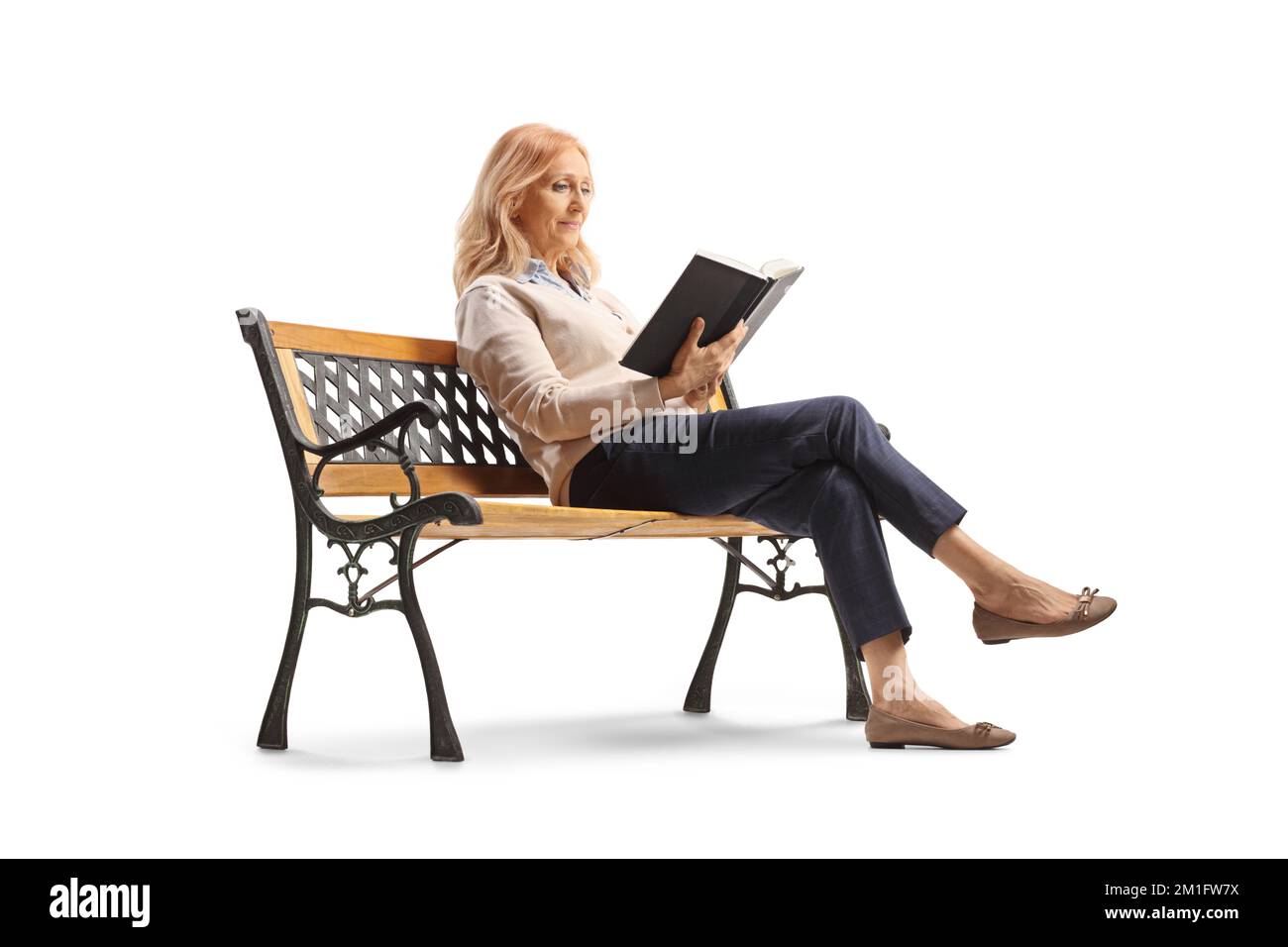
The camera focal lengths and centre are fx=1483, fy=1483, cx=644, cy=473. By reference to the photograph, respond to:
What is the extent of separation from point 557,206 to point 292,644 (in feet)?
4.77

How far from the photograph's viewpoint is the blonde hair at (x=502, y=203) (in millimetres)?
4230

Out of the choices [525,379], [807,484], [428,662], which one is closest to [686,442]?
[807,484]

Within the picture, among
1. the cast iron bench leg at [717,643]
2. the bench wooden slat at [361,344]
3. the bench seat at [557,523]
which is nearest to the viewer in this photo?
the bench seat at [557,523]

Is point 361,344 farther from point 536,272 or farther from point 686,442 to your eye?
point 686,442

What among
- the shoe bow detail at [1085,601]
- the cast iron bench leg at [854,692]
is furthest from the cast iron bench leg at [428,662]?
the shoe bow detail at [1085,601]

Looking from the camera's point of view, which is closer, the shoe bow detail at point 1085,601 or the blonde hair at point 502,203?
the shoe bow detail at point 1085,601

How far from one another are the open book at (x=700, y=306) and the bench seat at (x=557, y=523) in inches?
14.9

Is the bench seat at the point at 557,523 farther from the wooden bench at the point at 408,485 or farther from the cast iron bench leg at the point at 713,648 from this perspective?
the cast iron bench leg at the point at 713,648

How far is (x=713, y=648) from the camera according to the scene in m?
4.48

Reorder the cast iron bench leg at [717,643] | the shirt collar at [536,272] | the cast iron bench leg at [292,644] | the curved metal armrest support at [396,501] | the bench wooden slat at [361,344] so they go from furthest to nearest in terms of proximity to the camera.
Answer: the cast iron bench leg at [717,643], the shirt collar at [536,272], the bench wooden slat at [361,344], the cast iron bench leg at [292,644], the curved metal armrest support at [396,501]

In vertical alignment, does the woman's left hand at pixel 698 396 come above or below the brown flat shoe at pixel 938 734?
above

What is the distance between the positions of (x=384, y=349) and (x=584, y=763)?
1351 millimetres

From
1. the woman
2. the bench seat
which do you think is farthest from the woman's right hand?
the bench seat

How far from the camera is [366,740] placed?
150 inches
